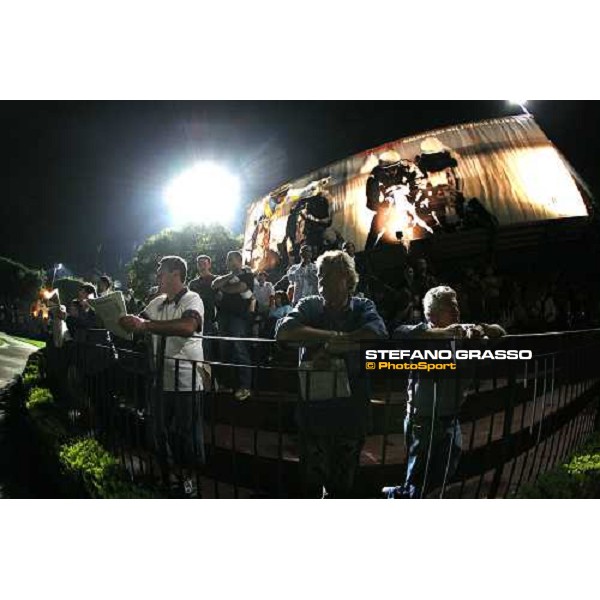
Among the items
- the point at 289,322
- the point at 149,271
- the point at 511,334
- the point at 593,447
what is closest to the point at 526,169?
the point at 511,334

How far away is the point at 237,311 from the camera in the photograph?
2.79m

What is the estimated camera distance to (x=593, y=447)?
3059 mm

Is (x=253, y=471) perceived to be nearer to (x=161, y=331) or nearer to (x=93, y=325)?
(x=161, y=331)

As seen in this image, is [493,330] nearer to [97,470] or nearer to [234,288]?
[234,288]

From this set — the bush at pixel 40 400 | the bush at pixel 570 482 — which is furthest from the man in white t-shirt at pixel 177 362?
the bush at pixel 570 482

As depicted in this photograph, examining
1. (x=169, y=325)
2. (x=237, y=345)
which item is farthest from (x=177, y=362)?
(x=237, y=345)

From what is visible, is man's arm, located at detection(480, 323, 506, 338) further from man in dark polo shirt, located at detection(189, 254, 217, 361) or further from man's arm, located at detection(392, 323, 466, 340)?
man in dark polo shirt, located at detection(189, 254, 217, 361)

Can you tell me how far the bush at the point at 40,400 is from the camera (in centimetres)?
331

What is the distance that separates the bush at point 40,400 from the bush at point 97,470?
1.54 ft

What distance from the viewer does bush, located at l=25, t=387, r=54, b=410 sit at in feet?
10.8

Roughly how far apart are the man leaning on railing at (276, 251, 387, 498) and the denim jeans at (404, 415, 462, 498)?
31 cm

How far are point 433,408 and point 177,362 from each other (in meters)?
1.57

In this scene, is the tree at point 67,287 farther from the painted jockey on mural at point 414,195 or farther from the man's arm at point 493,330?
the man's arm at point 493,330

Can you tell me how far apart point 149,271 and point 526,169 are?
2.43m
